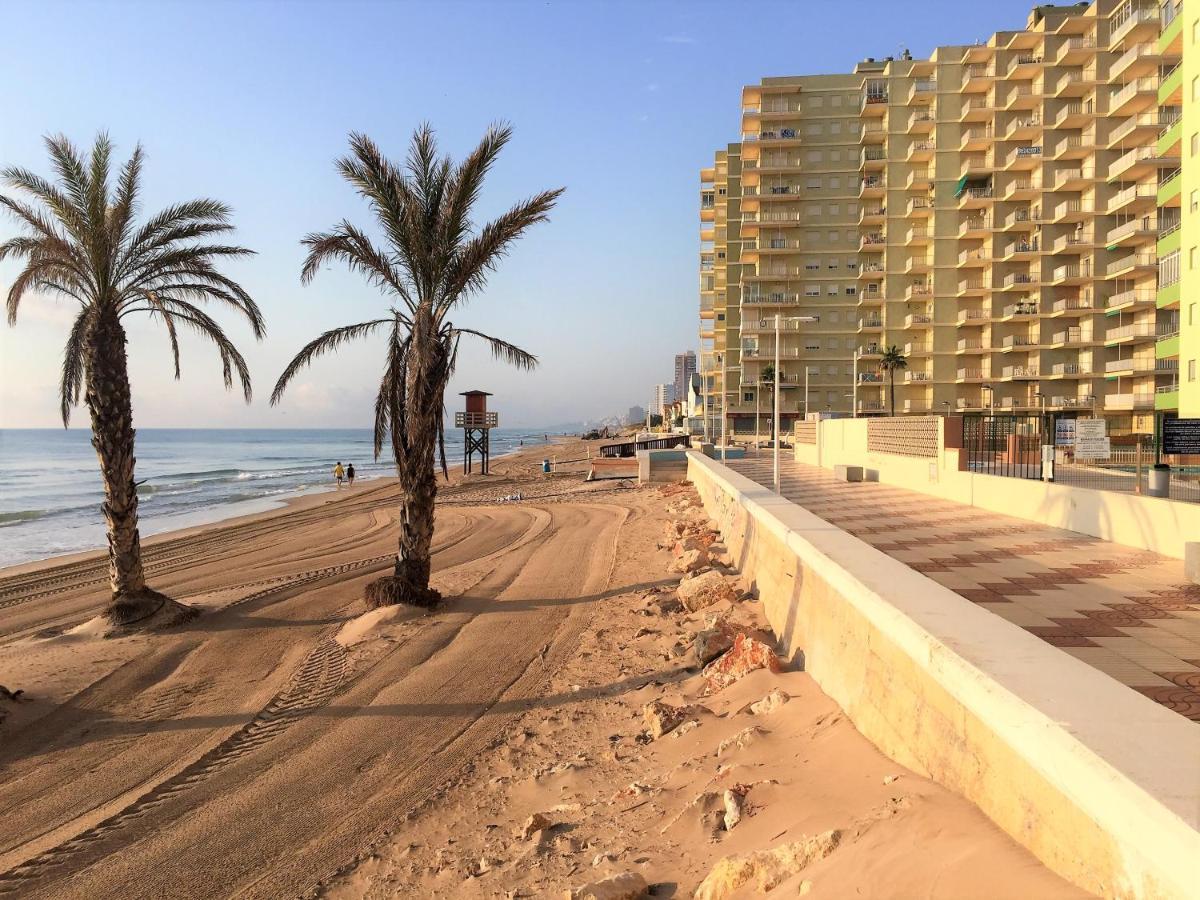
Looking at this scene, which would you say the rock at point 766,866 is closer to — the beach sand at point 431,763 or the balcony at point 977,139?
the beach sand at point 431,763

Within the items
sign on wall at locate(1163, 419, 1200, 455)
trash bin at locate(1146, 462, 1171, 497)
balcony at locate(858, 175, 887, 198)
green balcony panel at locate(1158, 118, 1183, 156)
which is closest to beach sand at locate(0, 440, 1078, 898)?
trash bin at locate(1146, 462, 1171, 497)

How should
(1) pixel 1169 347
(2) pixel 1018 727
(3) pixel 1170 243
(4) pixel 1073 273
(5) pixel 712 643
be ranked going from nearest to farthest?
(2) pixel 1018 727
(5) pixel 712 643
(3) pixel 1170 243
(1) pixel 1169 347
(4) pixel 1073 273

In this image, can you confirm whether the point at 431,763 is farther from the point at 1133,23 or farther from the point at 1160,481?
the point at 1133,23

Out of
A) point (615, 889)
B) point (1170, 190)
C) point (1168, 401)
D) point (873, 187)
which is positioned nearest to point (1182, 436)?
point (615, 889)

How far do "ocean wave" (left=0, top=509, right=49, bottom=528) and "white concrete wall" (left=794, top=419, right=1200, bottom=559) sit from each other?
108 feet

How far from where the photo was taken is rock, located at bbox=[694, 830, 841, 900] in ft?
8.80

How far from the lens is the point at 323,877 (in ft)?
14.1

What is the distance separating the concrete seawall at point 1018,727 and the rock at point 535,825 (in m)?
1.97

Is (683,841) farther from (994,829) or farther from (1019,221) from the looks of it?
(1019,221)

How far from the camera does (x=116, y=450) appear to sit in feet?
35.7

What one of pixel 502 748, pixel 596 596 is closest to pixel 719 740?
pixel 502 748

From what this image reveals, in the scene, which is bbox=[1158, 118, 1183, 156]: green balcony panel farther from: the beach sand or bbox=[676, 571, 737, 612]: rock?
bbox=[676, 571, 737, 612]: rock

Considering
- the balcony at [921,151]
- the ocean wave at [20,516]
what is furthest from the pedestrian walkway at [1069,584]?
the balcony at [921,151]

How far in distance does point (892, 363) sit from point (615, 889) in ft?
196
